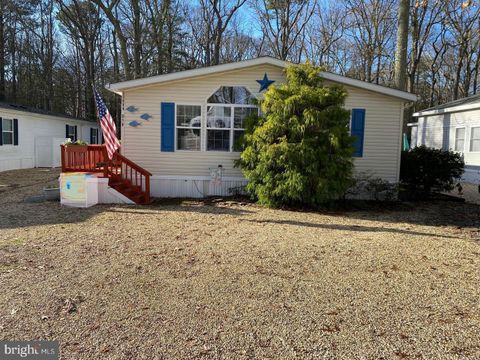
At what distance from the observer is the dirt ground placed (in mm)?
2711

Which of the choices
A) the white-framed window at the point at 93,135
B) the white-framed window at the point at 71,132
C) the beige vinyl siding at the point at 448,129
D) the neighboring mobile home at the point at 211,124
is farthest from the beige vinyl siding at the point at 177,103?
the white-framed window at the point at 93,135

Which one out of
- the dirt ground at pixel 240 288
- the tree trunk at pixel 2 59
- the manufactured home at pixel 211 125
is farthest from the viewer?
the tree trunk at pixel 2 59

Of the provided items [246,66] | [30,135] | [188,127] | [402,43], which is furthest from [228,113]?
[30,135]

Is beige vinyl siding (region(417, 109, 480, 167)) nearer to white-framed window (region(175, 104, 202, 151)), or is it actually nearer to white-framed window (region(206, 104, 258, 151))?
white-framed window (region(206, 104, 258, 151))

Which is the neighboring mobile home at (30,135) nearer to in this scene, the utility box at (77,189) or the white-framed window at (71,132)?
the white-framed window at (71,132)

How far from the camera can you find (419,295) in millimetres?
3613

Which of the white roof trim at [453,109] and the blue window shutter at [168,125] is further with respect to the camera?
the white roof trim at [453,109]

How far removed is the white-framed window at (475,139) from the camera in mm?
13401

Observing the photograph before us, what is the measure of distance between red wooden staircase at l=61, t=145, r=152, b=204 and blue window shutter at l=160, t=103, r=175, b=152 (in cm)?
97

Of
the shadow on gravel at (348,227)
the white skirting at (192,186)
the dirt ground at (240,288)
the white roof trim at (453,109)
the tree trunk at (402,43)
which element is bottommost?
the dirt ground at (240,288)

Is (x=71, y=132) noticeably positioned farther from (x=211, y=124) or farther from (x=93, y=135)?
(x=211, y=124)

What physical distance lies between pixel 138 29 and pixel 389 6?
15.6 meters

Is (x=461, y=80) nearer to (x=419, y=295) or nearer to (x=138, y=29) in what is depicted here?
(x=138, y=29)

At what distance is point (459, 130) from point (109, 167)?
13102 mm
